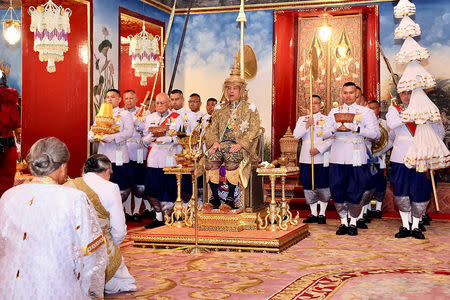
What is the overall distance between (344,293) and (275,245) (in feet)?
6.77

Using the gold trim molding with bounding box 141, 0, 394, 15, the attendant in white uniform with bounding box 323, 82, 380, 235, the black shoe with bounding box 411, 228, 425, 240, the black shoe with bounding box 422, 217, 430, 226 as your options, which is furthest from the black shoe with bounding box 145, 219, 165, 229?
the gold trim molding with bounding box 141, 0, 394, 15

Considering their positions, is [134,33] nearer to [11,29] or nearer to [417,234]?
[11,29]

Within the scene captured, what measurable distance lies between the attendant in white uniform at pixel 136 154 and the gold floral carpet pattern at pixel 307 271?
7.60ft

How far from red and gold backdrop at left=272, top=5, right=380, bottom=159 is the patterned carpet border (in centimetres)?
699

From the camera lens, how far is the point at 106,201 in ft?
14.7

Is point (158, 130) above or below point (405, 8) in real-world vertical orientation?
below

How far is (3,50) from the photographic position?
9.50 m

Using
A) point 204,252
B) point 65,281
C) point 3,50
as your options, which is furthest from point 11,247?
point 3,50

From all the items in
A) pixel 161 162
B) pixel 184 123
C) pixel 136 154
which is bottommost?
pixel 161 162

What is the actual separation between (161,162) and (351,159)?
2964 mm

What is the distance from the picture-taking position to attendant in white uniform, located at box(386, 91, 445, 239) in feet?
26.2

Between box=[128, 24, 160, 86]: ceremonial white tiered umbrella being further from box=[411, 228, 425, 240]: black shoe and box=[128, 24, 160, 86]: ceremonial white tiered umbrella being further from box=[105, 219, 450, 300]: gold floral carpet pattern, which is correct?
box=[411, 228, 425, 240]: black shoe

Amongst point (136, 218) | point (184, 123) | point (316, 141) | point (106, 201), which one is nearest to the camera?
point (106, 201)

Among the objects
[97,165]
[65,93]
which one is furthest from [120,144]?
[97,165]
